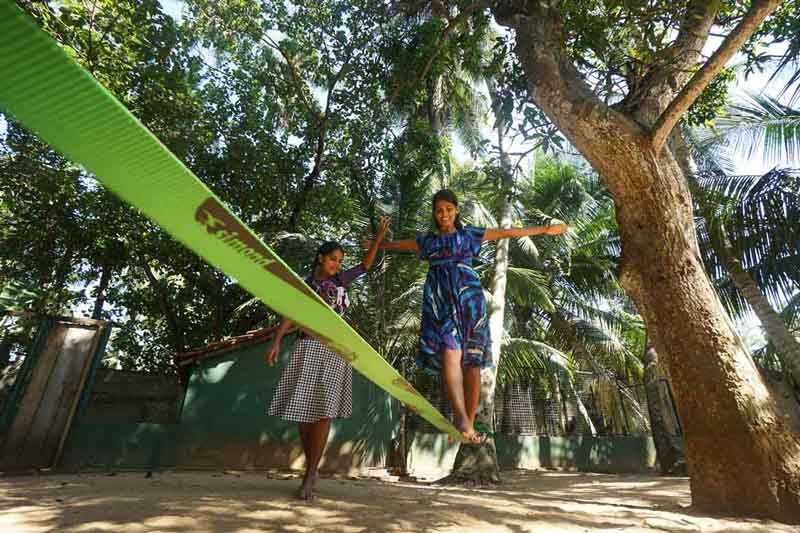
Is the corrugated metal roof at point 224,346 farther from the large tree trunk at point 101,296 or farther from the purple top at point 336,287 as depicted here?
the large tree trunk at point 101,296

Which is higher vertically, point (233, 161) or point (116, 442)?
point (233, 161)

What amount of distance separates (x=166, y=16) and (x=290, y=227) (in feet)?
12.0

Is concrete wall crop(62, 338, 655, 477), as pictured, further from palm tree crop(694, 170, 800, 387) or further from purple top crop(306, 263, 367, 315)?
palm tree crop(694, 170, 800, 387)

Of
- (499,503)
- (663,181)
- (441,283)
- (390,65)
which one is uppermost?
(390,65)

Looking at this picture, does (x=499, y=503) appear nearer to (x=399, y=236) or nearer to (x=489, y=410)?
(x=489, y=410)

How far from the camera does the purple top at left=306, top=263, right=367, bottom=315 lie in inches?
109

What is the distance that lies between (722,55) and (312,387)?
9.71 feet

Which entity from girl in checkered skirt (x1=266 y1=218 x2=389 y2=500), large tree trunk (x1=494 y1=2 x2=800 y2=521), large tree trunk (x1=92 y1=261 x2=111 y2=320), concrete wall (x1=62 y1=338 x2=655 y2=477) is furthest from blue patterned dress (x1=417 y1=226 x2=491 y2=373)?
large tree trunk (x1=92 y1=261 x2=111 y2=320)

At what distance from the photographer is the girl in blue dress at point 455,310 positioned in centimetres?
233

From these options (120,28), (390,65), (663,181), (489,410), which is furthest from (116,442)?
(390,65)

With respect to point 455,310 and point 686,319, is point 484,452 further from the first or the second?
point 455,310

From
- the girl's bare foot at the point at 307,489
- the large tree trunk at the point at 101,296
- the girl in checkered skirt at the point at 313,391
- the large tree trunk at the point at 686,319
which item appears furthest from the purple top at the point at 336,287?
the large tree trunk at the point at 101,296

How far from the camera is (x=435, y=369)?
242 cm

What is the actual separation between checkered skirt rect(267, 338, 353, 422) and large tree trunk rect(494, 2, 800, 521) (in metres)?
1.90
